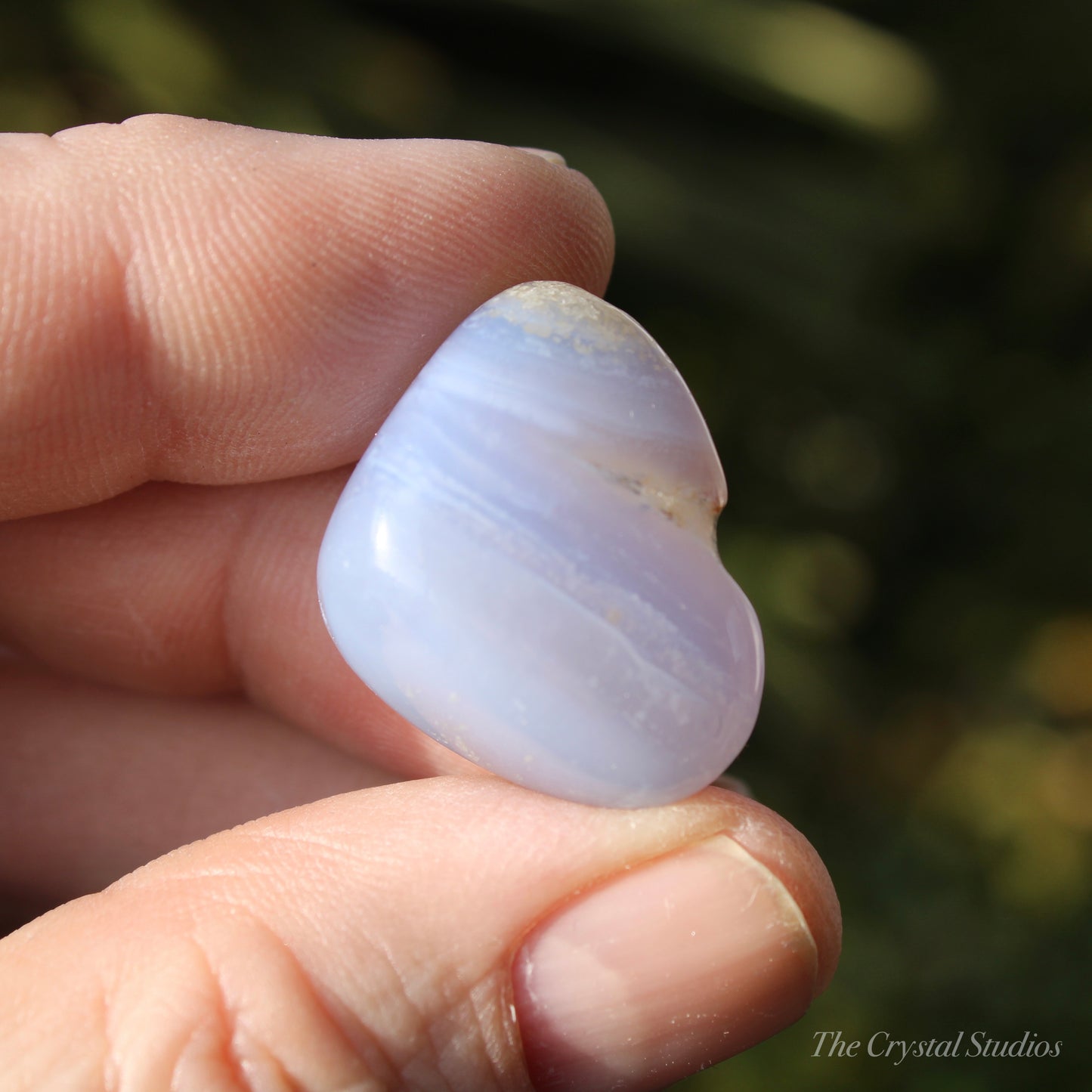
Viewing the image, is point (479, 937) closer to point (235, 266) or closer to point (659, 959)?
point (659, 959)

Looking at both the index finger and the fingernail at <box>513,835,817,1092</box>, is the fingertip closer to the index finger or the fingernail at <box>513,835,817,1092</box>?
the fingernail at <box>513,835,817,1092</box>

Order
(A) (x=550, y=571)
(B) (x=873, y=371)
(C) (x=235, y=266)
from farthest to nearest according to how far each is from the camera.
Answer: (B) (x=873, y=371) → (C) (x=235, y=266) → (A) (x=550, y=571)

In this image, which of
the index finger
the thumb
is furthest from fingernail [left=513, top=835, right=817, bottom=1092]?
the index finger

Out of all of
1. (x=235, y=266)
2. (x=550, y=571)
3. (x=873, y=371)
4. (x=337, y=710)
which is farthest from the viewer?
(x=873, y=371)

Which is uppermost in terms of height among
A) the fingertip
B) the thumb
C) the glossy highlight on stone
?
the glossy highlight on stone

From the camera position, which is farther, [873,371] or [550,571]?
[873,371]

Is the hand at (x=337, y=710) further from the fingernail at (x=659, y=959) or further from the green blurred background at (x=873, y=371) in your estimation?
the green blurred background at (x=873, y=371)

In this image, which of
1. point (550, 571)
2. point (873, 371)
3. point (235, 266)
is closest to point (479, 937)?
point (550, 571)

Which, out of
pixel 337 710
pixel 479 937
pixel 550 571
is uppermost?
pixel 550 571
